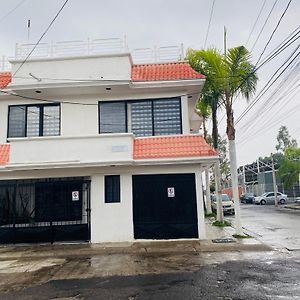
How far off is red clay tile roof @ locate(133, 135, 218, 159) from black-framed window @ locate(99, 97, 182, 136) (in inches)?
25.3

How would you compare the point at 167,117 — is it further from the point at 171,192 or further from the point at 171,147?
the point at 171,192

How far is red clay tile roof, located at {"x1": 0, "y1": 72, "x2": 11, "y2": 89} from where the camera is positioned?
15156mm

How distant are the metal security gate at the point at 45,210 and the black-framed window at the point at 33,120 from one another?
2.24 metres

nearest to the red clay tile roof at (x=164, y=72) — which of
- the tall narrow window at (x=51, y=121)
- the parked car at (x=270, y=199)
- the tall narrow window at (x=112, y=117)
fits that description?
the tall narrow window at (x=112, y=117)

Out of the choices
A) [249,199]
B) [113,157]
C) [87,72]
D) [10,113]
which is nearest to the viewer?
[113,157]

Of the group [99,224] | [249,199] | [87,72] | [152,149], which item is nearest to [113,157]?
[152,149]

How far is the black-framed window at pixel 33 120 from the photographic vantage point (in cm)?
1527

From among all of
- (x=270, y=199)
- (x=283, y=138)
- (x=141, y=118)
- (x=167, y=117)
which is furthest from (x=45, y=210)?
(x=283, y=138)

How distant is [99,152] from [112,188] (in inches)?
63.3

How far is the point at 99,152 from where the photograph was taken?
13703 mm

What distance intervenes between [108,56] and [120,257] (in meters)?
8.30

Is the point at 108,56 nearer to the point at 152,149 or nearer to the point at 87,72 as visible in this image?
the point at 87,72

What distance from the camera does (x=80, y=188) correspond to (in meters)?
14.7

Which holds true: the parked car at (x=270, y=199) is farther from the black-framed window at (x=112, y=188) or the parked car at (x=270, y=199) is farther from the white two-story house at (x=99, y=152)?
the black-framed window at (x=112, y=188)
